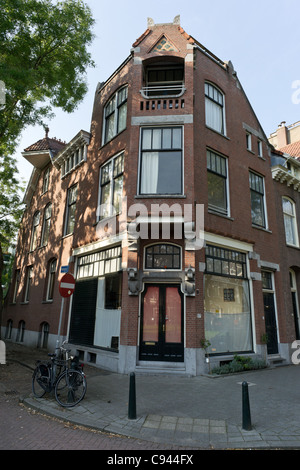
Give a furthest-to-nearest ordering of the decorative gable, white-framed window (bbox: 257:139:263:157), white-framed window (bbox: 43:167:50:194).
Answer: white-framed window (bbox: 43:167:50:194), white-framed window (bbox: 257:139:263:157), the decorative gable

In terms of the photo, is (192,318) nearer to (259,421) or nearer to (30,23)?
(259,421)

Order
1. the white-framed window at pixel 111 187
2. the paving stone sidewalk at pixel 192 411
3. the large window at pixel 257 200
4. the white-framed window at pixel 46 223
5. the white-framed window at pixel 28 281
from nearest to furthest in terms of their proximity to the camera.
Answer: the paving stone sidewalk at pixel 192 411
the white-framed window at pixel 111 187
the large window at pixel 257 200
the white-framed window at pixel 46 223
the white-framed window at pixel 28 281

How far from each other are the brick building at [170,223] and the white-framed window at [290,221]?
1.04m

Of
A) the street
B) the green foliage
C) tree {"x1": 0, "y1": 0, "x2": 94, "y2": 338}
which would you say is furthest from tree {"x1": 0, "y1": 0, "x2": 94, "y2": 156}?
the green foliage

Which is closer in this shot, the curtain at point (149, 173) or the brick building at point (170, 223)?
the brick building at point (170, 223)

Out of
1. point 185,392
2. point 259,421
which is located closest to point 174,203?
point 185,392

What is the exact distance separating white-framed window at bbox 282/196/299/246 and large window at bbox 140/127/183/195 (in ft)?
25.4

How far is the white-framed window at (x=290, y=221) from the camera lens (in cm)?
1566

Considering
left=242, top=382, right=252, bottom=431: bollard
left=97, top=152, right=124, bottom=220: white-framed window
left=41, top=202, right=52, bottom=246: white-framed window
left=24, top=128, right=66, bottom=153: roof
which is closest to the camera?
left=242, top=382, right=252, bottom=431: bollard

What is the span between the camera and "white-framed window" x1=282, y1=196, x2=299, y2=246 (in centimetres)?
1566

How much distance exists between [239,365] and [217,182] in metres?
6.80

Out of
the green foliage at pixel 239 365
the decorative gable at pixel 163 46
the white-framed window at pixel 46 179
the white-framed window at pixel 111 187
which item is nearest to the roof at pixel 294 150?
the decorative gable at pixel 163 46

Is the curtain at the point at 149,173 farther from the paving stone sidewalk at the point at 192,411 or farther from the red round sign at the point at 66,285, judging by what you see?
the paving stone sidewalk at the point at 192,411

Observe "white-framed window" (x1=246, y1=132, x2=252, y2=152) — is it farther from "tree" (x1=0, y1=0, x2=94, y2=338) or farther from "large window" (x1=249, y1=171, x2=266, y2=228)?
"tree" (x1=0, y1=0, x2=94, y2=338)
